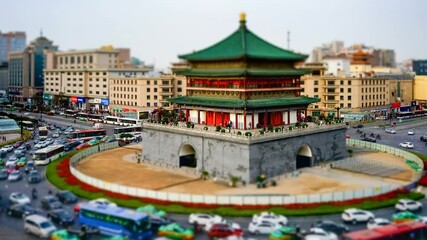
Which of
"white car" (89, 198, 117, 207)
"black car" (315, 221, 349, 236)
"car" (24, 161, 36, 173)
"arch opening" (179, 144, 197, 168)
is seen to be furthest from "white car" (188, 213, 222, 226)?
"car" (24, 161, 36, 173)

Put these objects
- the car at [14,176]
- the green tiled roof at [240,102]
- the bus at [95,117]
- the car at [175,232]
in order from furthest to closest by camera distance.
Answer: the bus at [95,117]
the green tiled roof at [240,102]
the car at [14,176]
the car at [175,232]

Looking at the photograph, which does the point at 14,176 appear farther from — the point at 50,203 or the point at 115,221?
the point at 115,221

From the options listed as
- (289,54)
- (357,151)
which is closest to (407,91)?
(357,151)

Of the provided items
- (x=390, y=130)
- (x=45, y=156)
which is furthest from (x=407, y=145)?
(x=45, y=156)

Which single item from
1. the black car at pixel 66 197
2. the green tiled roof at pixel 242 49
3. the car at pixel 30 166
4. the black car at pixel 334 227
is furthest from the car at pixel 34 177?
the black car at pixel 334 227

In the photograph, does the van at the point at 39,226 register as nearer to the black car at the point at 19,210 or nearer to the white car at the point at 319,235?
the black car at the point at 19,210

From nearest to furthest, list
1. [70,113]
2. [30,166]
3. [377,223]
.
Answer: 1. [377,223]
2. [30,166]
3. [70,113]

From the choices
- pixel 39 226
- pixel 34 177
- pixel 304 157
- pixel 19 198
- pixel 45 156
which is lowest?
pixel 39 226
